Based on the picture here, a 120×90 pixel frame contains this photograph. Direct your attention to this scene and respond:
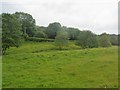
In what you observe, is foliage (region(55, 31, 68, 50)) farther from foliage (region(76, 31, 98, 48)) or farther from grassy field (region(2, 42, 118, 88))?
grassy field (region(2, 42, 118, 88))

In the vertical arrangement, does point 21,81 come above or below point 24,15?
below

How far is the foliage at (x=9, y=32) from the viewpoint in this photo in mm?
59125

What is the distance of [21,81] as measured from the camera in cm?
2659

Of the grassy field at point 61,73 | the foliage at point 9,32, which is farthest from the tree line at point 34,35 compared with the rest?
the grassy field at point 61,73

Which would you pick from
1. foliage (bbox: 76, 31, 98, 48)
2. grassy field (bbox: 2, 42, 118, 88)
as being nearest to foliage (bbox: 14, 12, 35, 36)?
foliage (bbox: 76, 31, 98, 48)

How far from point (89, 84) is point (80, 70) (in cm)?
708

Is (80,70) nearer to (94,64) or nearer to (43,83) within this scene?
(94,64)

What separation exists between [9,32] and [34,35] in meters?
50.5

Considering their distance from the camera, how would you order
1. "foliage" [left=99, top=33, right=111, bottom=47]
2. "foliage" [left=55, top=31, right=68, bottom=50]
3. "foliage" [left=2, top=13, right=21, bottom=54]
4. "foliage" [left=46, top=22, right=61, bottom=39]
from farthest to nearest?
"foliage" [left=46, top=22, right=61, bottom=39]
"foliage" [left=99, top=33, right=111, bottom=47]
"foliage" [left=55, top=31, right=68, bottom=50]
"foliage" [left=2, top=13, right=21, bottom=54]

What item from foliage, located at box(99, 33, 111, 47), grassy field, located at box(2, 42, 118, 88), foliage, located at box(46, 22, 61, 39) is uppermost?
foliage, located at box(46, 22, 61, 39)

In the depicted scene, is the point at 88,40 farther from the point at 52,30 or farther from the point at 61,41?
the point at 52,30

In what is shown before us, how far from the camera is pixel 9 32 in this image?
60.2 metres

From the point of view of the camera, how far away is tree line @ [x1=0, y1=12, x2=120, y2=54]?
2372 inches

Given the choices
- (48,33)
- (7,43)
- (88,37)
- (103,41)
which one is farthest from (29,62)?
(48,33)
